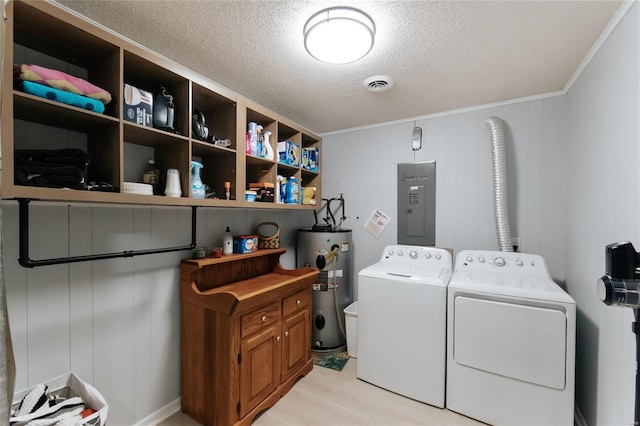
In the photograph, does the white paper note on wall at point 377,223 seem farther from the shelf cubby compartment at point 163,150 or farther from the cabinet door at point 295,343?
the shelf cubby compartment at point 163,150

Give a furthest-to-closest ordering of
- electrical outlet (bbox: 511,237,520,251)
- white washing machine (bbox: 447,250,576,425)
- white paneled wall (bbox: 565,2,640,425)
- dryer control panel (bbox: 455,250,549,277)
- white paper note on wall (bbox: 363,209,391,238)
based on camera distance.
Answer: white paper note on wall (bbox: 363,209,391,238), electrical outlet (bbox: 511,237,520,251), dryer control panel (bbox: 455,250,549,277), white washing machine (bbox: 447,250,576,425), white paneled wall (bbox: 565,2,640,425)

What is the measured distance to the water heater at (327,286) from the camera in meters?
2.68

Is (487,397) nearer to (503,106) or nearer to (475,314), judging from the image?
(475,314)

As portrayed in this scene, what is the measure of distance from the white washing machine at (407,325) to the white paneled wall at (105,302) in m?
1.37

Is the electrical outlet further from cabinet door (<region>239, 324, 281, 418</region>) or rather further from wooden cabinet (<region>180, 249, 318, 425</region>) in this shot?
cabinet door (<region>239, 324, 281, 418</region>)

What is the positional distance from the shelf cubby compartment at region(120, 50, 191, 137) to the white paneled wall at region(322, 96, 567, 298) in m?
1.83

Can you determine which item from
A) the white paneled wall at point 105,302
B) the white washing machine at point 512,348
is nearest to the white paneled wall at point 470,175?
the white washing machine at point 512,348

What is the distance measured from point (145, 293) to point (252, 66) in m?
1.57

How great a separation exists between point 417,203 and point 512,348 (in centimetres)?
135

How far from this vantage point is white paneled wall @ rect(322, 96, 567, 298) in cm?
214

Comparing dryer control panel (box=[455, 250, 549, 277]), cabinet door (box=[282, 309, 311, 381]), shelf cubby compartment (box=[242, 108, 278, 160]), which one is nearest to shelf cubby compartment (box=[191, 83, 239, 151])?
shelf cubby compartment (box=[242, 108, 278, 160])

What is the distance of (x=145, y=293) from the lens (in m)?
1.69

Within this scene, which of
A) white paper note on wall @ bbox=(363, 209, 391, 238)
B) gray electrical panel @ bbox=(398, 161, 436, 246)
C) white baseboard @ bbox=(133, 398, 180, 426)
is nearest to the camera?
white baseboard @ bbox=(133, 398, 180, 426)

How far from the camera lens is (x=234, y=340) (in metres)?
1.64
